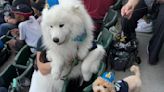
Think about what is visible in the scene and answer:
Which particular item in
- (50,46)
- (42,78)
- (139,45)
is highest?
(50,46)

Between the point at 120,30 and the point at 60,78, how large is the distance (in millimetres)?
1439

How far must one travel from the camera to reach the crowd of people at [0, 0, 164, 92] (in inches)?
112

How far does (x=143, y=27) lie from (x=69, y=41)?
5.86 feet

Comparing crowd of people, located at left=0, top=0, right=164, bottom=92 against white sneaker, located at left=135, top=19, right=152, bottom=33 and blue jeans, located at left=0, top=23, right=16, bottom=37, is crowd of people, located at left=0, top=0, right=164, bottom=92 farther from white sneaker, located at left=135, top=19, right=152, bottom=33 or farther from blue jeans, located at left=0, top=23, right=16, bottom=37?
white sneaker, located at left=135, top=19, right=152, bottom=33

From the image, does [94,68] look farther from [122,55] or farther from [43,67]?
[122,55]

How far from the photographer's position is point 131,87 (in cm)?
226

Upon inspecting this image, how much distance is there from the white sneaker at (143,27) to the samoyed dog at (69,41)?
1609 millimetres

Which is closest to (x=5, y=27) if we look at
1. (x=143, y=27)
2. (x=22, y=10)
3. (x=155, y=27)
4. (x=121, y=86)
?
(x=22, y=10)

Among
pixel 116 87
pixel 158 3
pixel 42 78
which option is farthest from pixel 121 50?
pixel 42 78

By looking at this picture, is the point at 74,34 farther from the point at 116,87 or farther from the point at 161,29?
the point at 161,29

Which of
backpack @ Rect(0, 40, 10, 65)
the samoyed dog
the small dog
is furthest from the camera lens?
backpack @ Rect(0, 40, 10, 65)

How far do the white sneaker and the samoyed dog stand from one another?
1.61m

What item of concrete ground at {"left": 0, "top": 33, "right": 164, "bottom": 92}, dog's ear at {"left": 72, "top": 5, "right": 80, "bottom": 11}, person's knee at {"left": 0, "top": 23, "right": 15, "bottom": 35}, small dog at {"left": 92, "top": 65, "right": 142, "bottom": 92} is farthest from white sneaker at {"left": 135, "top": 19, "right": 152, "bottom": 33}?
dog's ear at {"left": 72, "top": 5, "right": 80, "bottom": 11}

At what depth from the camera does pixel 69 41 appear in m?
1.85
